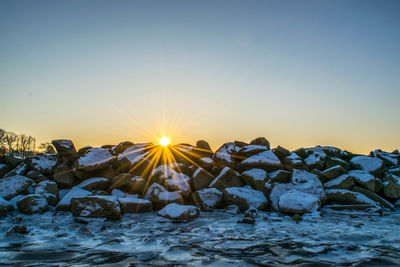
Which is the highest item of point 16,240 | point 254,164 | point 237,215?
point 254,164

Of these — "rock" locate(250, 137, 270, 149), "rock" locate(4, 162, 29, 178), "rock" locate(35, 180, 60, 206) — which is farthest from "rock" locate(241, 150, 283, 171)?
"rock" locate(4, 162, 29, 178)

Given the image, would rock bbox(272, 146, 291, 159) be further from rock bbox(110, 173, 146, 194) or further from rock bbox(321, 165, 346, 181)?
rock bbox(110, 173, 146, 194)

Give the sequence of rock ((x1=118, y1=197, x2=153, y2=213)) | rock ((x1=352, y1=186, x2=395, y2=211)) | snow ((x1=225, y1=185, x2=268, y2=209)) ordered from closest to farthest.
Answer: rock ((x1=118, y1=197, x2=153, y2=213))
snow ((x1=225, y1=185, x2=268, y2=209))
rock ((x1=352, y1=186, x2=395, y2=211))

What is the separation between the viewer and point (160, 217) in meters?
5.42

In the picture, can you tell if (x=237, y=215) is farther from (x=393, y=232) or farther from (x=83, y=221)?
(x=83, y=221)

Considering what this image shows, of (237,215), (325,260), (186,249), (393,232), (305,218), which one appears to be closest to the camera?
(325,260)

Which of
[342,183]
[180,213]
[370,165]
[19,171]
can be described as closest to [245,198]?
[180,213]

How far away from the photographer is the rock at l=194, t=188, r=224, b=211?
6.52 meters

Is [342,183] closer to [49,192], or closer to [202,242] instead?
[202,242]

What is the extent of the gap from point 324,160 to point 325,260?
6.85 metres

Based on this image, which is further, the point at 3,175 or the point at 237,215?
the point at 3,175

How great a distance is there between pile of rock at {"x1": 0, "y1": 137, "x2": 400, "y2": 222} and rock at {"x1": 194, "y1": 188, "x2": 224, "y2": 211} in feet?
0.08

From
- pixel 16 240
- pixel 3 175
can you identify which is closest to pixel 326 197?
pixel 16 240

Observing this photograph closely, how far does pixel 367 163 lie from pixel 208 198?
6213mm
